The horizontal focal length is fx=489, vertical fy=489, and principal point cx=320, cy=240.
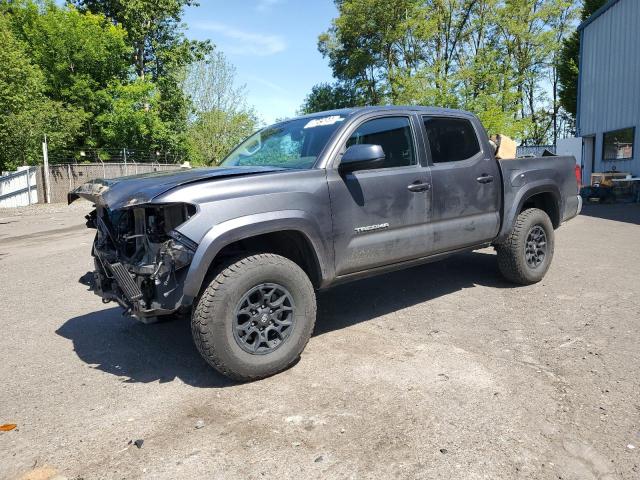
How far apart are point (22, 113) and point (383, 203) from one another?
70.4 ft

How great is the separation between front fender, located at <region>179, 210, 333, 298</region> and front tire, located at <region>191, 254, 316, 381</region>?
157mm

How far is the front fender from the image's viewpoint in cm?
302

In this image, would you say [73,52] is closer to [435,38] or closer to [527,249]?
[435,38]

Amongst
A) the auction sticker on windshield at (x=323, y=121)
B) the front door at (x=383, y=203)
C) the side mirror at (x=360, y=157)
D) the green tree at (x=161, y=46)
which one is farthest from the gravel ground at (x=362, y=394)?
the green tree at (x=161, y=46)

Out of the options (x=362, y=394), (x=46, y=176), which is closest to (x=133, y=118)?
(x=46, y=176)

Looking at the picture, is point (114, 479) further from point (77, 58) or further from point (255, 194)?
point (77, 58)

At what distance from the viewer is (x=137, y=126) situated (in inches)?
1105

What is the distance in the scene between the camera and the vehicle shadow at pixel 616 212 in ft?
38.4

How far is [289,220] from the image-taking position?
339 cm

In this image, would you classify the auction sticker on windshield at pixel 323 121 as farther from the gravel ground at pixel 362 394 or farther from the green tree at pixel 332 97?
the green tree at pixel 332 97

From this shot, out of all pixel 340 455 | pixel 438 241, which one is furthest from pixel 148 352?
pixel 438 241

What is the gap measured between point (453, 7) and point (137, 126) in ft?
77.7

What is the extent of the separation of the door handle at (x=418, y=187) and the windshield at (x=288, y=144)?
2.67 ft

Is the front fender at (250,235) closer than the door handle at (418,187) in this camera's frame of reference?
Yes
